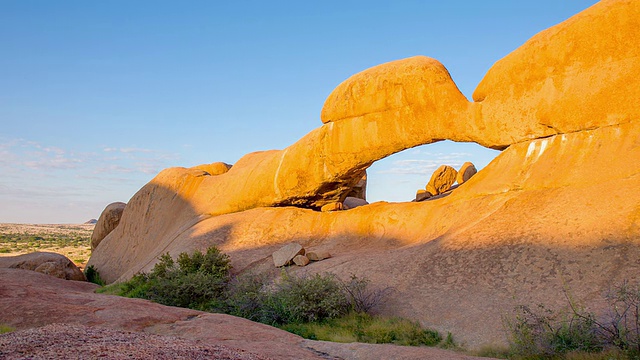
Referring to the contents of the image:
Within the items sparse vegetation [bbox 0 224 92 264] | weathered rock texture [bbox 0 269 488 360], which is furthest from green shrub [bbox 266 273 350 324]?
sparse vegetation [bbox 0 224 92 264]

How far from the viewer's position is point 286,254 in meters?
16.2

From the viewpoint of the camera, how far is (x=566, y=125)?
13.1m

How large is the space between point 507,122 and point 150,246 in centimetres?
1659

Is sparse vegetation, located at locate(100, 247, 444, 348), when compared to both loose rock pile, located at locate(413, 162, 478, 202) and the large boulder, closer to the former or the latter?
the large boulder

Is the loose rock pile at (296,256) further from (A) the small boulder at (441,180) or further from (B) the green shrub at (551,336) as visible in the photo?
(A) the small boulder at (441,180)

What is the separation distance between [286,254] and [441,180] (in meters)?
11.2

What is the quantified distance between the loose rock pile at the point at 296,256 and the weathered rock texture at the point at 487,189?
48 centimetres

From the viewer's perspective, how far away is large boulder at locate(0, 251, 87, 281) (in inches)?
857

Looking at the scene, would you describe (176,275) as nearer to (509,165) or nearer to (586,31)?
(509,165)

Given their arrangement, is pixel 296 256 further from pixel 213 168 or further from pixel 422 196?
pixel 213 168

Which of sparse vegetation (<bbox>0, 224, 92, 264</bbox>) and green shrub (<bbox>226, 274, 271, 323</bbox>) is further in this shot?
sparse vegetation (<bbox>0, 224, 92, 264</bbox>)

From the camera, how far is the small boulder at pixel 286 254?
16.1 m

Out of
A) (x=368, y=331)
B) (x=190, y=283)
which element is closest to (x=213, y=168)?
(x=190, y=283)

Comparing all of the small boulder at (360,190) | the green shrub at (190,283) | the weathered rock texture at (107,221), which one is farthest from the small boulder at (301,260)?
the weathered rock texture at (107,221)
